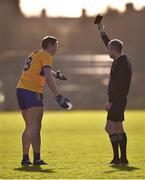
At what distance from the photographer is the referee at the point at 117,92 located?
10016 millimetres

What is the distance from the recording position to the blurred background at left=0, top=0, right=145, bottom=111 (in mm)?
40656

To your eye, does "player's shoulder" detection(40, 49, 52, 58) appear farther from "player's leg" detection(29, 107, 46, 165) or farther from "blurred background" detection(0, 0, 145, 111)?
"blurred background" detection(0, 0, 145, 111)

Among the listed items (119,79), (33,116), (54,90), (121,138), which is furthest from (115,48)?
(33,116)

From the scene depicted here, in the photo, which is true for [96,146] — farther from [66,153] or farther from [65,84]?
[65,84]

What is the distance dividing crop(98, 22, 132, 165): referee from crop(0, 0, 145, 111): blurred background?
93.9 ft

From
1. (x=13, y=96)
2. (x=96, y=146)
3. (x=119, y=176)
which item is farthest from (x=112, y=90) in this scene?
(x=13, y=96)

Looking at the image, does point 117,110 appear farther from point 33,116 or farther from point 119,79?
point 33,116

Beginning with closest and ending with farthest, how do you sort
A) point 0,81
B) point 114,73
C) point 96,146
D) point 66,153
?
point 114,73 → point 66,153 → point 96,146 → point 0,81

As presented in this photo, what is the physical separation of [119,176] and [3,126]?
43.8 feet

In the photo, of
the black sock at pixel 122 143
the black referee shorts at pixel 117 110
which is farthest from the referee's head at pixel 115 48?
the black sock at pixel 122 143

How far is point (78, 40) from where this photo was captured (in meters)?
53.5

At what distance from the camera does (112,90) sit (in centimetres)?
1006

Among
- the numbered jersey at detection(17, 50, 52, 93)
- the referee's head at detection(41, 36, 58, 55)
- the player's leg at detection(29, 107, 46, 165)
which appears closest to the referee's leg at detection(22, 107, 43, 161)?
the player's leg at detection(29, 107, 46, 165)

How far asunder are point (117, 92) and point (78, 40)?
143ft
